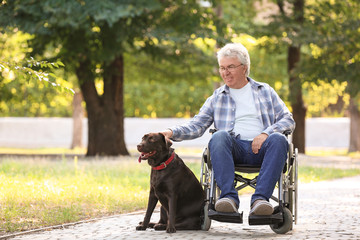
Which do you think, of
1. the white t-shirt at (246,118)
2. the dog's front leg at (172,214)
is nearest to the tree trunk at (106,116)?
the white t-shirt at (246,118)

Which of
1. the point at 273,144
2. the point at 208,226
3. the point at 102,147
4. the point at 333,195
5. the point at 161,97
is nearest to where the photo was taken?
the point at 273,144

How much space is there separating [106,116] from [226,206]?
43.7 ft

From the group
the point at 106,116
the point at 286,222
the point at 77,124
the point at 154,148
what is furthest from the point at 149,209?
the point at 77,124

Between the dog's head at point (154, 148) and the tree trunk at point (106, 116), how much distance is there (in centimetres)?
1281

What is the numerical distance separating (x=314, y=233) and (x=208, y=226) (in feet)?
2.80

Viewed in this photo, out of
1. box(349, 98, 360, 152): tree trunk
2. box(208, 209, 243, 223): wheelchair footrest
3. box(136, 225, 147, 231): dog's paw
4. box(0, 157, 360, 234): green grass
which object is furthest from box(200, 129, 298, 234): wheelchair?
box(349, 98, 360, 152): tree trunk

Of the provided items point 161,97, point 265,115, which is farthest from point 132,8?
point 161,97

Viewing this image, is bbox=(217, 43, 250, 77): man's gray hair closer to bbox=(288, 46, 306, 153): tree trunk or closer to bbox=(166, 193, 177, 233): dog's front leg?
bbox=(166, 193, 177, 233): dog's front leg

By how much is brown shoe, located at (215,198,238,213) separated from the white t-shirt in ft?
2.40

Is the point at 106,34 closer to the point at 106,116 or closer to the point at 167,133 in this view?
the point at 106,116

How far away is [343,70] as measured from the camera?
18.0 meters

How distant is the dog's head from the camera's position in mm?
5309

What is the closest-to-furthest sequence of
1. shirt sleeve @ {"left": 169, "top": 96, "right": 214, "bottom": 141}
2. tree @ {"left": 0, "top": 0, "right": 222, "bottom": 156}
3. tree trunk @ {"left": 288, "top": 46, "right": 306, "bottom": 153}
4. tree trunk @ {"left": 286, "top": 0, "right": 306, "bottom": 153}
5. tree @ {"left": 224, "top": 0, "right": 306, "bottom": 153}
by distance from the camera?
shirt sleeve @ {"left": 169, "top": 96, "right": 214, "bottom": 141}
tree @ {"left": 0, "top": 0, "right": 222, "bottom": 156}
tree @ {"left": 224, "top": 0, "right": 306, "bottom": 153}
tree trunk @ {"left": 286, "top": 0, "right": 306, "bottom": 153}
tree trunk @ {"left": 288, "top": 46, "right": 306, "bottom": 153}

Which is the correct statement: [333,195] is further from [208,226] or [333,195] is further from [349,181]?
[208,226]
